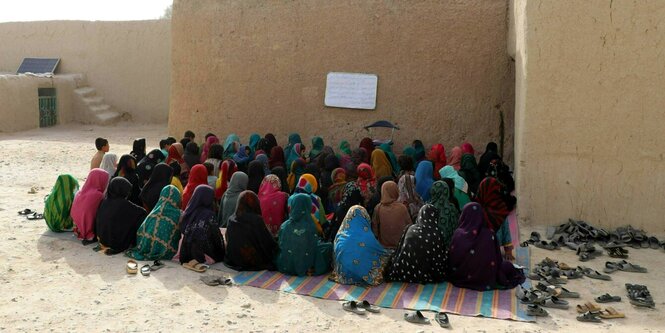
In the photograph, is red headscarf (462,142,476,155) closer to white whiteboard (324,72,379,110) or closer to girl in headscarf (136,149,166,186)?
white whiteboard (324,72,379,110)

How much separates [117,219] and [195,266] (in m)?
1.02

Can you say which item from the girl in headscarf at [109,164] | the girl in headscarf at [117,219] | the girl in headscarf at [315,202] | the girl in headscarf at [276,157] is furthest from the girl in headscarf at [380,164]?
the girl in headscarf at [109,164]

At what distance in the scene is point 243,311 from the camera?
16.1ft

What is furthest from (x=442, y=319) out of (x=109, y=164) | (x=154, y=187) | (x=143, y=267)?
(x=109, y=164)

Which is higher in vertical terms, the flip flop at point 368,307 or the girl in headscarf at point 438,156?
the girl in headscarf at point 438,156

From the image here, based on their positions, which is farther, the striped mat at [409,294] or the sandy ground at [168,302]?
the striped mat at [409,294]

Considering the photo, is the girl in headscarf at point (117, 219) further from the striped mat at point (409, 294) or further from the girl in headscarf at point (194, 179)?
the striped mat at point (409, 294)

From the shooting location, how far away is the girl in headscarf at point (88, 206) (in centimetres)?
662

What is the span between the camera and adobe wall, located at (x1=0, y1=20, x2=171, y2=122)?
18.1 metres

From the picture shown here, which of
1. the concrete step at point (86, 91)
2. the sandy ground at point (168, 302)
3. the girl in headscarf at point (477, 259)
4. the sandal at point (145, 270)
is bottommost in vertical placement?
the sandy ground at point (168, 302)

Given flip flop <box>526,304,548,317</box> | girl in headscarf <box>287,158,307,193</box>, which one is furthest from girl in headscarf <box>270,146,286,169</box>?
flip flop <box>526,304,548,317</box>

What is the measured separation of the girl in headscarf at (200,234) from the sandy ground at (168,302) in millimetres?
171

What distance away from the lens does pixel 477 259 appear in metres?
5.34

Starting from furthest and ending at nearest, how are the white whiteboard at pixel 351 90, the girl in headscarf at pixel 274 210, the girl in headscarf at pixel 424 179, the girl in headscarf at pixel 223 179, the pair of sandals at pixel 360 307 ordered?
the white whiteboard at pixel 351 90 → the girl in headscarf at pixel 223 179 → the girl in headscarf at pixel 424 179 → the girl in headscarf at pixel 274 210 → the pair of sandals at pixel 360 307
